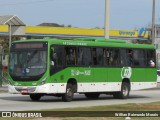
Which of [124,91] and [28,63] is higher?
[28,63]

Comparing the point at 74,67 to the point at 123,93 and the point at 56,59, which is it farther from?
the point at 123,93

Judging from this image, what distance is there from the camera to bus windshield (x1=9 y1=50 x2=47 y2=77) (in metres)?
23.2

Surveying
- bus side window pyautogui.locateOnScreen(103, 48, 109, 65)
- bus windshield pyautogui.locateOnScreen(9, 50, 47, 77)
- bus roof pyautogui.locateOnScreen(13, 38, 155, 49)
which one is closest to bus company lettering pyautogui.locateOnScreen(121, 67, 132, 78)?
bus roof pyautogui.locateOnScreen(13, 38, 155, 49)

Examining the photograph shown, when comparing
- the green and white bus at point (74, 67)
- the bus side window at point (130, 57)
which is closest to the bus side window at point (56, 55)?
the green and white bus at point (74, 67)

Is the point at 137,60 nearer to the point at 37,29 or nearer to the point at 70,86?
the point at 70,86

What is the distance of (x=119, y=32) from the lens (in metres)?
69.6

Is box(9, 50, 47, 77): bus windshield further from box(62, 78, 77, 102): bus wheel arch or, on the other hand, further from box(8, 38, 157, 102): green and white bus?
box(62, 78, 77, 102): bus wheel arch

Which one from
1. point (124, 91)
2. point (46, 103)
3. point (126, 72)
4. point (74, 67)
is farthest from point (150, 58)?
point (46, 103)

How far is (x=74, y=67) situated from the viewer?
24328 mm

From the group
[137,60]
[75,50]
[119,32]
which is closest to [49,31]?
[119,32]

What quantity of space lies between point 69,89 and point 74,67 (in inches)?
40.5

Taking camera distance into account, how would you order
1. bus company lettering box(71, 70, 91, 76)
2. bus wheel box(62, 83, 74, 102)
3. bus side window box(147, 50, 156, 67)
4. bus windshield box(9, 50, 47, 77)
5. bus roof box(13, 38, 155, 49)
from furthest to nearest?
bus side window box(147, 50, 156, 67)
bus company lettering box(71, 70, 91, 76)
bus wheel box(62, 83, 74, 102)
bus roof box(13, 38, 155, 49)
bus windshield box(9, 50, 47, 77)

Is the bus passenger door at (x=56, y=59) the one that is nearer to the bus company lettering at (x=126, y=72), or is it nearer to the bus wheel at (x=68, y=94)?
the bus wheel at (x=68, y=94)

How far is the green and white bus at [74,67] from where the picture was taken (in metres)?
23.2
